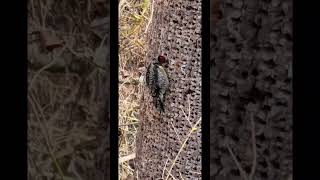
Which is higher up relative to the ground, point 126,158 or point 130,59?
point 130,59

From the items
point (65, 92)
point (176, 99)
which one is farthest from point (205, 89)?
point (65, 92)

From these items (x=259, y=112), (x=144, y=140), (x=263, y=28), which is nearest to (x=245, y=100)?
(x=259, y=112)

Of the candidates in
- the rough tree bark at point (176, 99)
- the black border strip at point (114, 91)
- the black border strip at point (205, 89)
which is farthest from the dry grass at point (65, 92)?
the black border strip at point (205, 89)

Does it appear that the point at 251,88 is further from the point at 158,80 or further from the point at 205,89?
the point at 158,80

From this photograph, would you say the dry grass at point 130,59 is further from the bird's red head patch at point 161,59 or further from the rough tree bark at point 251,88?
the rough tree bark at point 251,88

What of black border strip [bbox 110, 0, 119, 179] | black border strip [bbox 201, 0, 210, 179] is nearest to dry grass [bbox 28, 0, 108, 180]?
black border strip [bbox 110, 0, 119, 179]

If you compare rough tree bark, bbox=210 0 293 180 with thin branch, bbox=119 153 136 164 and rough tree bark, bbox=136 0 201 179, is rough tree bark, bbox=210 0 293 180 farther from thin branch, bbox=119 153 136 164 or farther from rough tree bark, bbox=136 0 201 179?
thin branch, bbox=119 153 136 164

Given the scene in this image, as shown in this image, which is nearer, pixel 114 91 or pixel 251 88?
pixel 251 88
